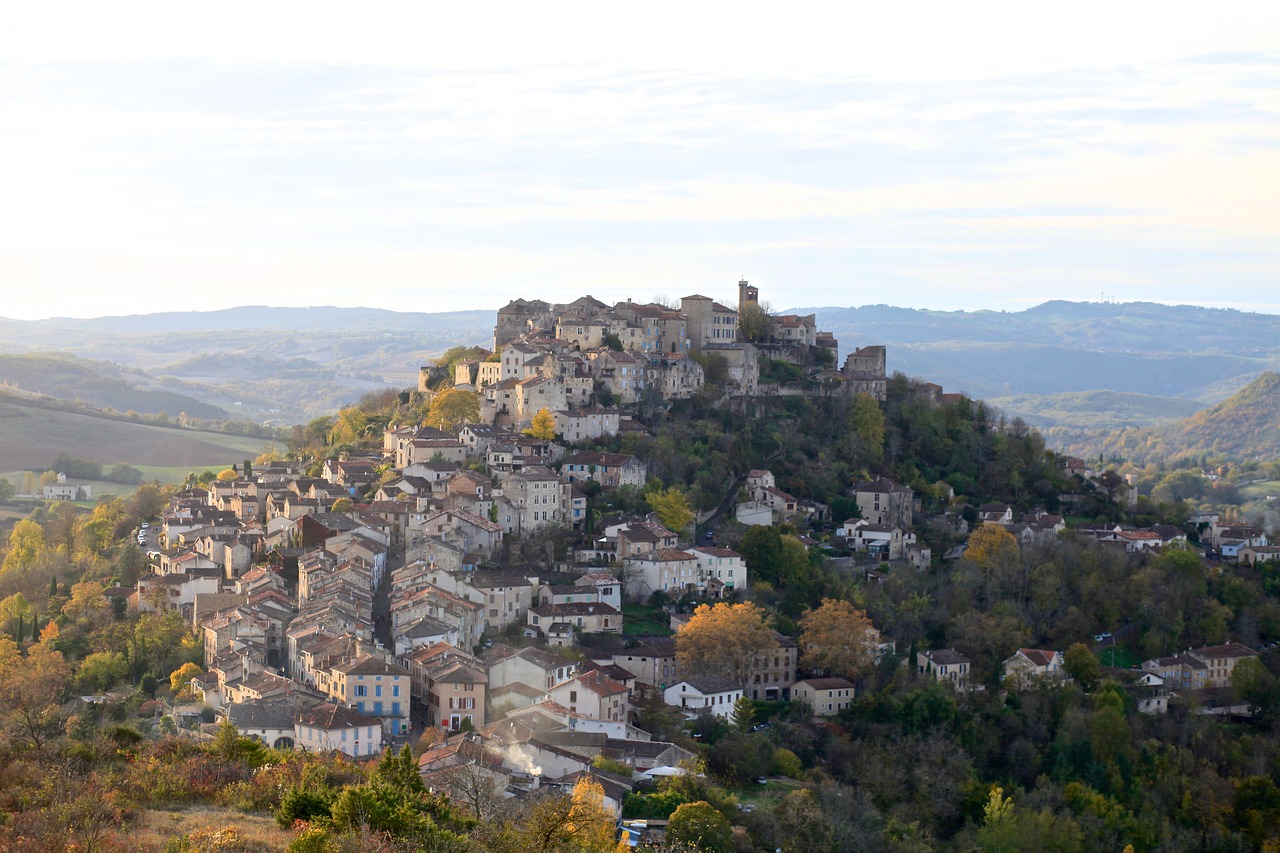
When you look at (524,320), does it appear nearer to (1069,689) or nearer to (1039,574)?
(1039,574)

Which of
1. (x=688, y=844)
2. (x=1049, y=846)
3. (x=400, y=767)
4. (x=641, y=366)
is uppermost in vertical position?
(x=641, y=366)

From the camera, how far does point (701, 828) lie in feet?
96.2

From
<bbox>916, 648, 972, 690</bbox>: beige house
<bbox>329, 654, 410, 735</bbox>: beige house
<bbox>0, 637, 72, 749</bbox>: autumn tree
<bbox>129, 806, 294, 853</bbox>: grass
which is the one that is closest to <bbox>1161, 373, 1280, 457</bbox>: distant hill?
<bbox>916, 648, 972, 690</bbox>: beige house

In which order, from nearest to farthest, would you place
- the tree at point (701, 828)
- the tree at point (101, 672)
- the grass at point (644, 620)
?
1. the tree at point (701, 828)
2. the tree at point (101, 672)
3. the grass at point (644, 620)

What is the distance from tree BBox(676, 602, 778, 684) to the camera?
131 feet

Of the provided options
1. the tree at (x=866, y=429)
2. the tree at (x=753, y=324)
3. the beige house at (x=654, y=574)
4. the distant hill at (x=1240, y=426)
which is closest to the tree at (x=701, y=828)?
the beige house at (x=654, y=574)

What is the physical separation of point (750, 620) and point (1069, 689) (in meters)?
10.2

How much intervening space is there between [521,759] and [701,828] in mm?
4605

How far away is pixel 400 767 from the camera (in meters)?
25.2

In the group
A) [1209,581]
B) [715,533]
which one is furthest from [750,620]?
[1209,581]

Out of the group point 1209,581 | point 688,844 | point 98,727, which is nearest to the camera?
point 688,844

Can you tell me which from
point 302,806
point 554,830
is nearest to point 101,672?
point 302,806

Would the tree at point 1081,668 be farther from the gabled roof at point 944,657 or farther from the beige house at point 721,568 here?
the beige house at point 721,568

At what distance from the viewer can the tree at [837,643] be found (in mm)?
42312
